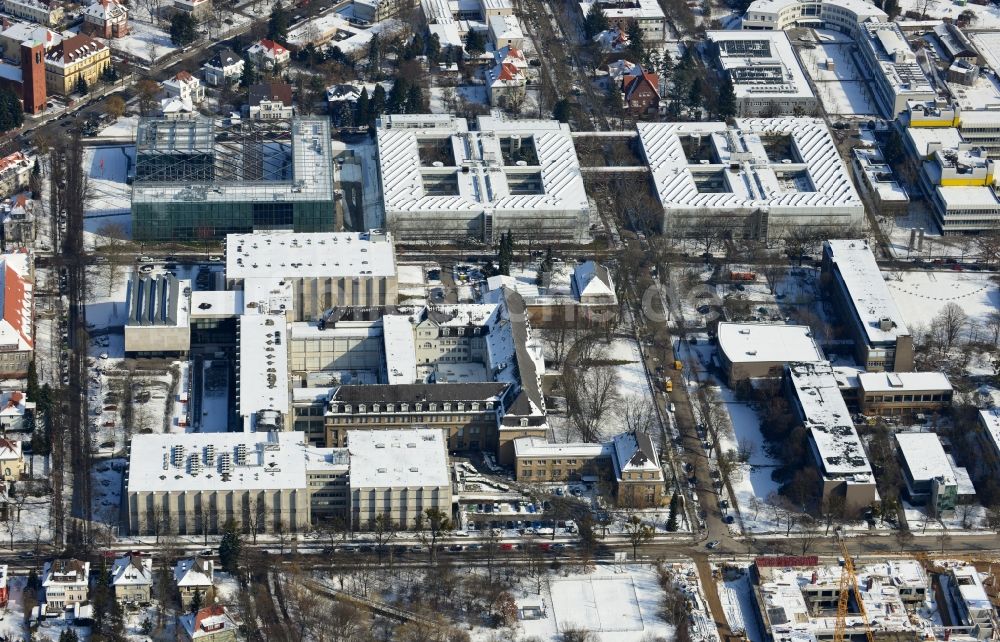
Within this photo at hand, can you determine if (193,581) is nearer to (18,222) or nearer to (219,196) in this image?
(219,196)

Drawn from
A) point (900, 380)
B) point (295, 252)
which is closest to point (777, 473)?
point (900, 380)

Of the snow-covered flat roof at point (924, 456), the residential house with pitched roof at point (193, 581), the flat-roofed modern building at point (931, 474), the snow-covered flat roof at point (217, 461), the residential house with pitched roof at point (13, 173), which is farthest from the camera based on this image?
the residential house with pitched roof at point (13, 173)

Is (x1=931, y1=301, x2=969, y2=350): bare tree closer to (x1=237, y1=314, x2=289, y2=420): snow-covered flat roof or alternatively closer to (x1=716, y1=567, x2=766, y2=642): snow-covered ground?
(x1=716, y1=567, x2=766, y2=642): snow-covered ground

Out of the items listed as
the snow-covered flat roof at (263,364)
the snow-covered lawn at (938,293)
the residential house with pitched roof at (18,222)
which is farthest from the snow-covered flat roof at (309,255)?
the snow-covered lawn at (938,293)

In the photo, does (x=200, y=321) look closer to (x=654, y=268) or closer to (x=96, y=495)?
(x=96, y=495)

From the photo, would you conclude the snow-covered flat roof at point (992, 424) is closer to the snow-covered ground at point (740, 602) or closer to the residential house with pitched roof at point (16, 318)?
the snow-covered ground at point (740, 602)

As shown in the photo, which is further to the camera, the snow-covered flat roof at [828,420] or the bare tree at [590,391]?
the bare tree at [590,391]
